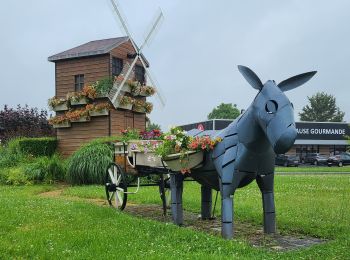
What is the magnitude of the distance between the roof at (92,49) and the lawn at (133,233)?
12.6 metres

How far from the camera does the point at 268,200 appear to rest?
784 centimetres

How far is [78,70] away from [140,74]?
3294mm

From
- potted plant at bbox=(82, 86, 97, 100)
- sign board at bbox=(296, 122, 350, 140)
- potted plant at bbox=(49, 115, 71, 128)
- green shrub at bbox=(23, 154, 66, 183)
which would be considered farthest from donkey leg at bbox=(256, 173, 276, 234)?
sign board at bbox=(296, 122, 350, 140)

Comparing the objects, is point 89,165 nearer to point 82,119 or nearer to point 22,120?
point 82,119

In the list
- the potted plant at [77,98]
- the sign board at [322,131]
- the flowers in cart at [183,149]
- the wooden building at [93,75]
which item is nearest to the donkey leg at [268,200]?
the flowers in cart at [183,149]

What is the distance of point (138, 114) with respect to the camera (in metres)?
24.3

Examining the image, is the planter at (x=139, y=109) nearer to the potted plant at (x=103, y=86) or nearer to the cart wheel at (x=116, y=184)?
the potted plant at (x=103, y=86)

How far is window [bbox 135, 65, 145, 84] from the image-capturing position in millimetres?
24484

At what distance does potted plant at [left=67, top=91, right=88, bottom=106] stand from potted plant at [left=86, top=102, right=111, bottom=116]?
0.45 metres

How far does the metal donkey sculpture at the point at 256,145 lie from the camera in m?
6.32

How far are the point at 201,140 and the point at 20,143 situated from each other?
55.1 ft

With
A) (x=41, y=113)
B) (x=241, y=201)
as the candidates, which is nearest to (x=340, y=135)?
(x=41, y=113)

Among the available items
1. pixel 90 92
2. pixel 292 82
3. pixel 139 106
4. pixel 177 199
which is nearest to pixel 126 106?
pixel 139 106

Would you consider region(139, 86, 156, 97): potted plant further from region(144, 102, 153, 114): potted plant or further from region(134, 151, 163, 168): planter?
region(134, 151, 163, 168): planter
